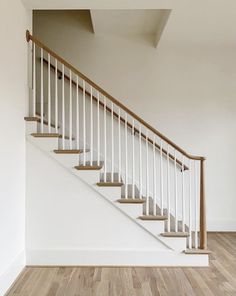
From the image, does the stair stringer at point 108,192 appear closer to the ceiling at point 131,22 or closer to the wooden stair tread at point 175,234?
the wooden stair tread at point 175,234

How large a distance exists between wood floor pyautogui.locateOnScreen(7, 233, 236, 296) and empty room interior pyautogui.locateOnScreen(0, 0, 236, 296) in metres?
0.02

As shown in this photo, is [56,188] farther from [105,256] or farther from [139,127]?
[139,127]

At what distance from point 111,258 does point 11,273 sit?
43.7 inches

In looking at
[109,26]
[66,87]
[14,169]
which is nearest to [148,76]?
[109,26]

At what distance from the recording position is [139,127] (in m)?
5.27

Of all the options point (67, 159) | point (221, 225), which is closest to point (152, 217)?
point (67, 159)

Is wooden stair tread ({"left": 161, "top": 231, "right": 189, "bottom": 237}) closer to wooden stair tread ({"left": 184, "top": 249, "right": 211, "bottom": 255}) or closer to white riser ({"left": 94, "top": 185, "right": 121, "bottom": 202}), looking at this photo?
wooden stair tread ({"left": 184, "top": 249, "right": 211, "bottom": 255})

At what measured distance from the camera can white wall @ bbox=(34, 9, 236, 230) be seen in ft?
17.8

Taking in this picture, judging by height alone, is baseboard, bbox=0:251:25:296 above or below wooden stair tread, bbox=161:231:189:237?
below

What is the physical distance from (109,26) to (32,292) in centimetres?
372

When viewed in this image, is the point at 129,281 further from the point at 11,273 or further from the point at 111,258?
the point at 11,273

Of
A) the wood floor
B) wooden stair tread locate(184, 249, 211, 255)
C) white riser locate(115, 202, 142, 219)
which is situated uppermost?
white riser locate(115, 202, 142, 219)

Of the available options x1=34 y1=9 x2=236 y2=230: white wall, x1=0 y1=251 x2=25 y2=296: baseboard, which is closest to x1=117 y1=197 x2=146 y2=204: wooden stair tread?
x1=0 y1=251 x2=25 y2=296: baseboard

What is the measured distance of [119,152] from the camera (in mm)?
3973
